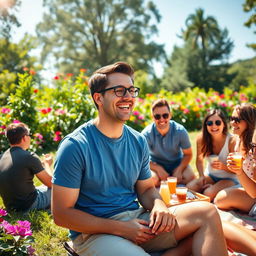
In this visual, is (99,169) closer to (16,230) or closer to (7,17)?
(16,230)

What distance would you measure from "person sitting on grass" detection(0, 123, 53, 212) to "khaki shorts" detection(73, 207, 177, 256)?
1.64 metres

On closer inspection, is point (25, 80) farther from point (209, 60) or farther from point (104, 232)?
point (209, 60)

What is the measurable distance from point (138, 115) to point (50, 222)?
6.15 metres

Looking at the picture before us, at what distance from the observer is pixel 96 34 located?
32.0m

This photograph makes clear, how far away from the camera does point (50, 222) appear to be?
11.6 ft

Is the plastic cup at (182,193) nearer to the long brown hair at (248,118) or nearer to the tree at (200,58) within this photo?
the long brown hair at (248,118)

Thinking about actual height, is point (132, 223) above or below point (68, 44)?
below

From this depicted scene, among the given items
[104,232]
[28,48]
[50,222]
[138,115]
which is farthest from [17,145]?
[28,48]

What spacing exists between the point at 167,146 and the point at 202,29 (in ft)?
139

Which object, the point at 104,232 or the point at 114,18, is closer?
the point at 104,232

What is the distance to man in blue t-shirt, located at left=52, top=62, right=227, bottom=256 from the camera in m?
2.05

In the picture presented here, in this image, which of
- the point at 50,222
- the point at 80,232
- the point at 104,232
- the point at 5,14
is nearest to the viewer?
the point at 104,232

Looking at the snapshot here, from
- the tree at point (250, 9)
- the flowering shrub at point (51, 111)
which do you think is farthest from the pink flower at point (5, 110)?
→ the tree at point (250, 9)

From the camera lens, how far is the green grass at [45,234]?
9.73 ft
